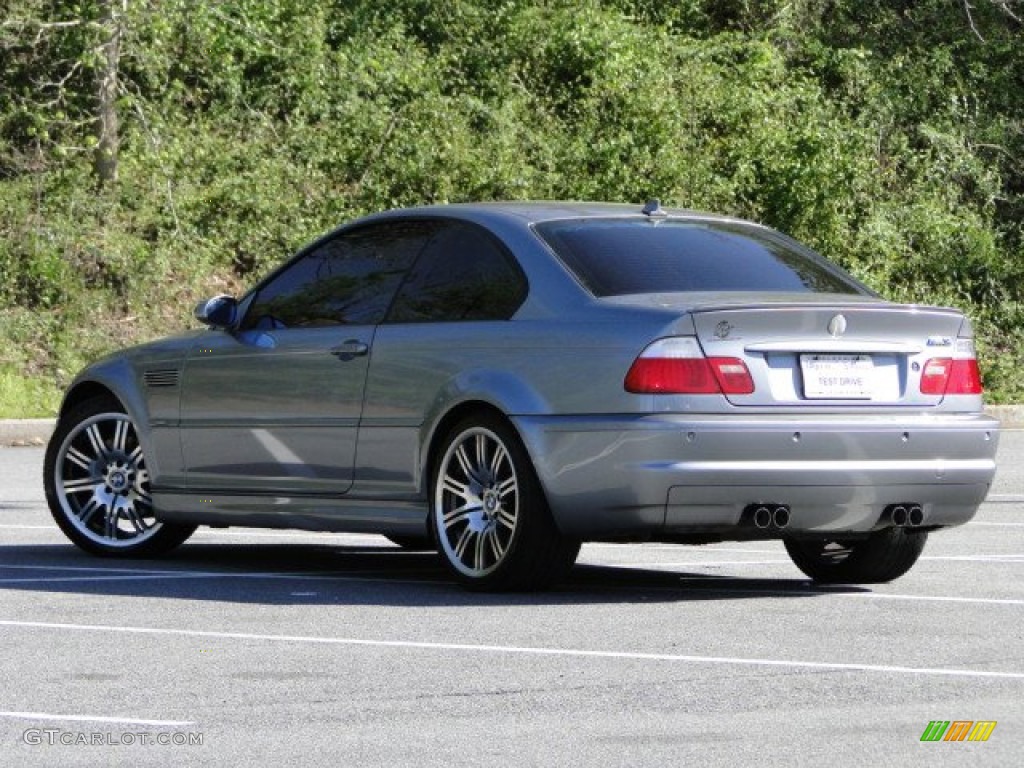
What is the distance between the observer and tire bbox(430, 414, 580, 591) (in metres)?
8.92

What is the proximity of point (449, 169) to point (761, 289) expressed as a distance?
53.8 ft

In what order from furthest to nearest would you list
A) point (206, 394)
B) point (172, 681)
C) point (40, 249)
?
point (40, 249) → point (206, 394) → point (172, 681)

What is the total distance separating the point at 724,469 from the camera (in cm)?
862

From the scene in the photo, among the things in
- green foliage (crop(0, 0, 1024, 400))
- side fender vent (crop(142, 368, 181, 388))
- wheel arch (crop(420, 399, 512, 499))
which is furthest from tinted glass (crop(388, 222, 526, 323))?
green foliage (crop(0, 0, 1024, 400))

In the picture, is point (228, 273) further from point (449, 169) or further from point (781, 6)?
point (781, 6)

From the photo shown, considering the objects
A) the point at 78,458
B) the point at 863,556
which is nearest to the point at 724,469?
the point at 863,556

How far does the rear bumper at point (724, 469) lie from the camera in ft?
28.2

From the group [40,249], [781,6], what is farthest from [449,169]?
[781,6]

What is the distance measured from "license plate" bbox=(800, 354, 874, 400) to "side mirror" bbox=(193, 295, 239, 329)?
2.92 metres

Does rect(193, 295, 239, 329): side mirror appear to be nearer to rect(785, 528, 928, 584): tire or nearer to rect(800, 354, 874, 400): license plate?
rect(785, 528, 928, 584): tire

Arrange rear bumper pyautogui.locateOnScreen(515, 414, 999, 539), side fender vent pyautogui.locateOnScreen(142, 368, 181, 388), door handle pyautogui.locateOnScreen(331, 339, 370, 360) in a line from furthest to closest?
side fender vent pyautogui.locateOnScreen(142, 368, 181, 388) → door handle pyautogui.locateOnScreen(331, 339, 370, 360) → rear bumper pyautogui.locateOnScreen(515, 414, 999, 539)

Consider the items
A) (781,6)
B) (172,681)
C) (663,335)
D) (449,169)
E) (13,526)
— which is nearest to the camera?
(172,681)

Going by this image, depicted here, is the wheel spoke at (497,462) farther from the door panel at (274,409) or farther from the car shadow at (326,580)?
the door panel at (274,409)

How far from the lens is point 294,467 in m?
9.95
